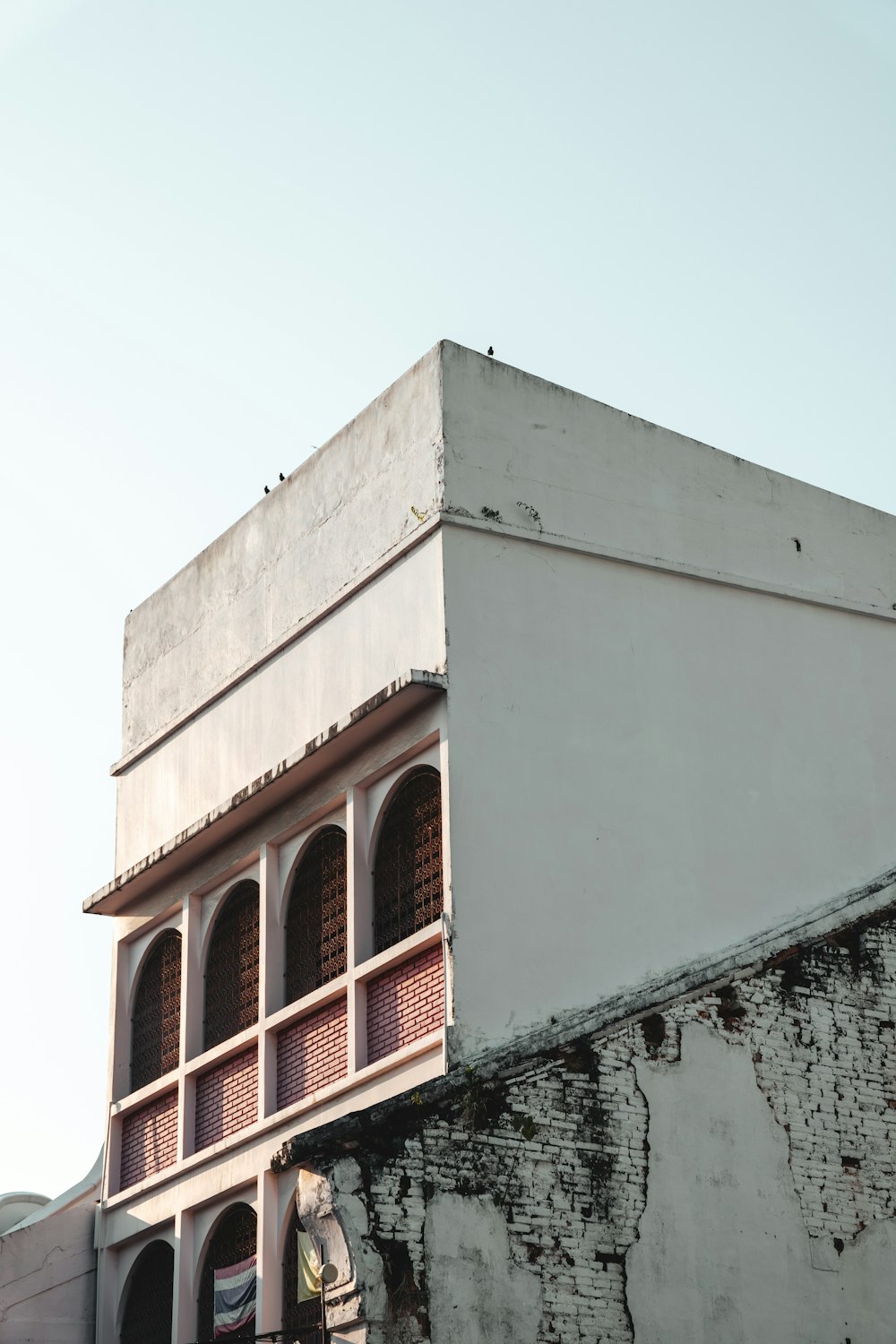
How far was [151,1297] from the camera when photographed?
17562mm

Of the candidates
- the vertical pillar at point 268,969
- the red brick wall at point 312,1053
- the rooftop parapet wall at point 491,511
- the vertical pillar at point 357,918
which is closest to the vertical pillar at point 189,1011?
the vertical pillar at point 268,969

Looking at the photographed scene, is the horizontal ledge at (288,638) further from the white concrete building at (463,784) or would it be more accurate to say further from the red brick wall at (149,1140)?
the red brick wall at (149,1140)

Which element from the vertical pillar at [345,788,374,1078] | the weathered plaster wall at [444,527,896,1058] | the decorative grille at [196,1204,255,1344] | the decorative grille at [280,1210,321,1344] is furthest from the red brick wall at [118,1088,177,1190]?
the weathered plaster wall at [444,527,896,1058]

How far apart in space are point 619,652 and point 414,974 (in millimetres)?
3251

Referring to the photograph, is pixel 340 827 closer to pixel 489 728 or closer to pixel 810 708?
pixel 489 728

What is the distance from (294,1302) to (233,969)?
129 inches

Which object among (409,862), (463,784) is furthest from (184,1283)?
(463,784)

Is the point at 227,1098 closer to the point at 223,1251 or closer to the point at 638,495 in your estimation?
the point at 223,1251

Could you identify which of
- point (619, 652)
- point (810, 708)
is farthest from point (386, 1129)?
point (810, 708)

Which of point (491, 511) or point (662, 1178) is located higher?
point (491, 511)

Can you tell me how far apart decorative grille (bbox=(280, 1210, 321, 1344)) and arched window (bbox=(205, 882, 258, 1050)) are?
2161 millimetres

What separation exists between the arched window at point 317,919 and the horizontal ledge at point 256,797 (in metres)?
0.62

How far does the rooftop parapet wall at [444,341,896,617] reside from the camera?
16641 mm

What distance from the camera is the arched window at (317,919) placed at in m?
16.6
